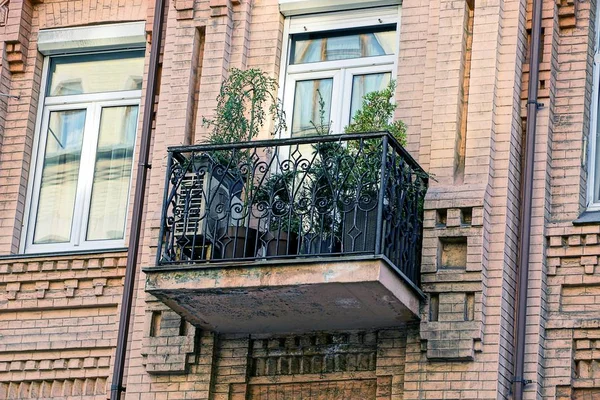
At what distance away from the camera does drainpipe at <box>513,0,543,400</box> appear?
14.0 meters

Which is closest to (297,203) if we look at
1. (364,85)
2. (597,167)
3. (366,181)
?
(366,181)

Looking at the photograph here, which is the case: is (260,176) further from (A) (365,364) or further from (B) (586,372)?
(B) (586,372)

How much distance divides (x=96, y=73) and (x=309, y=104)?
8.09ft

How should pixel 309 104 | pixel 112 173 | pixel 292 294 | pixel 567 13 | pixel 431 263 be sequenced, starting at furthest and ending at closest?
pixel 112 173 → pixel 309 104 → pixel 567 13 → pixel 431 263 → pixel 292 294

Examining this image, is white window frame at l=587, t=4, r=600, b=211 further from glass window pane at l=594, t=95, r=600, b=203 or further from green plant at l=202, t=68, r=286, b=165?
green plant at l=202, t=68, r=286, b=165

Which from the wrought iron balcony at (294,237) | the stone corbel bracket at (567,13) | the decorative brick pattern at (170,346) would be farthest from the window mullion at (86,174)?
the stone corbel bracket at (567,13)

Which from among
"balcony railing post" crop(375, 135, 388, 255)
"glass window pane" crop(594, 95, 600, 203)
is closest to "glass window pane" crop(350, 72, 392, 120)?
"balcony railing post" crop(375, 135, 388, 255)

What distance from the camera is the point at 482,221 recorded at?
559 inches

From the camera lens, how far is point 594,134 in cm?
1512

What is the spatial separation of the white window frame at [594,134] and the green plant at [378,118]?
1.65m

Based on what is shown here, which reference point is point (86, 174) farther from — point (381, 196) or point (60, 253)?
point (381, 196)

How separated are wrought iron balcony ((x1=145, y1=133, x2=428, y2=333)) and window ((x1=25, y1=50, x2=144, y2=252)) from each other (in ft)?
6.59

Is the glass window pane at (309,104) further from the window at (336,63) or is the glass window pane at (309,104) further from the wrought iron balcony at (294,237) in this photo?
the wrought iron balcony at (294,237)

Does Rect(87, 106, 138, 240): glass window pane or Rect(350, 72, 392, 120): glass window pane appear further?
Rect(87, 106, 138, 240): glass window pane
